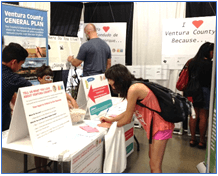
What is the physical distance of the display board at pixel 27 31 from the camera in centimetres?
300

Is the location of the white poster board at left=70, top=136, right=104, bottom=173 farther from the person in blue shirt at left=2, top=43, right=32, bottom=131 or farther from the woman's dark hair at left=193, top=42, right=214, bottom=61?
the woman's dark hair at left=193, top=42, right=214, bottom=61

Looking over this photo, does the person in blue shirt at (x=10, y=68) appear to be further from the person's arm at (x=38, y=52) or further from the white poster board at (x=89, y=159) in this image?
the person's arm at (x=38, y=52)

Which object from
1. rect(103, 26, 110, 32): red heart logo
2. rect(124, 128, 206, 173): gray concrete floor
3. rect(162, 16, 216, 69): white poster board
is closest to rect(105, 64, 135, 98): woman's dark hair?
rect(124, 128, 206, 173): gray concrete floor

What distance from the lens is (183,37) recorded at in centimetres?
370

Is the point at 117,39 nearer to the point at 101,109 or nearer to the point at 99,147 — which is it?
the point at 101,109

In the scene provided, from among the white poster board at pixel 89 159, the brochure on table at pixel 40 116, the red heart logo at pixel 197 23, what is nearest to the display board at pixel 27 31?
the brochure on table at pixel 40 116

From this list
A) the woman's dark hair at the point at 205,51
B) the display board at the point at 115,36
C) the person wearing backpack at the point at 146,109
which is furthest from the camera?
the display board at the point at 115,36

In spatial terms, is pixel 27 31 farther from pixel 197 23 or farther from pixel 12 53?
pixel 197 23

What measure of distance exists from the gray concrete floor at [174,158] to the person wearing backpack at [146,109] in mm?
883

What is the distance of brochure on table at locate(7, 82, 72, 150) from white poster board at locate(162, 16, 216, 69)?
2.50m

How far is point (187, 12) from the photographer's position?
3742 millimetres

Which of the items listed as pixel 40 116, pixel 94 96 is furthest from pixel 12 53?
pixel 94 96

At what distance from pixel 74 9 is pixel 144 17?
1434 millimetres

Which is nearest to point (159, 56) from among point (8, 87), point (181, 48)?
point (181, 48)
